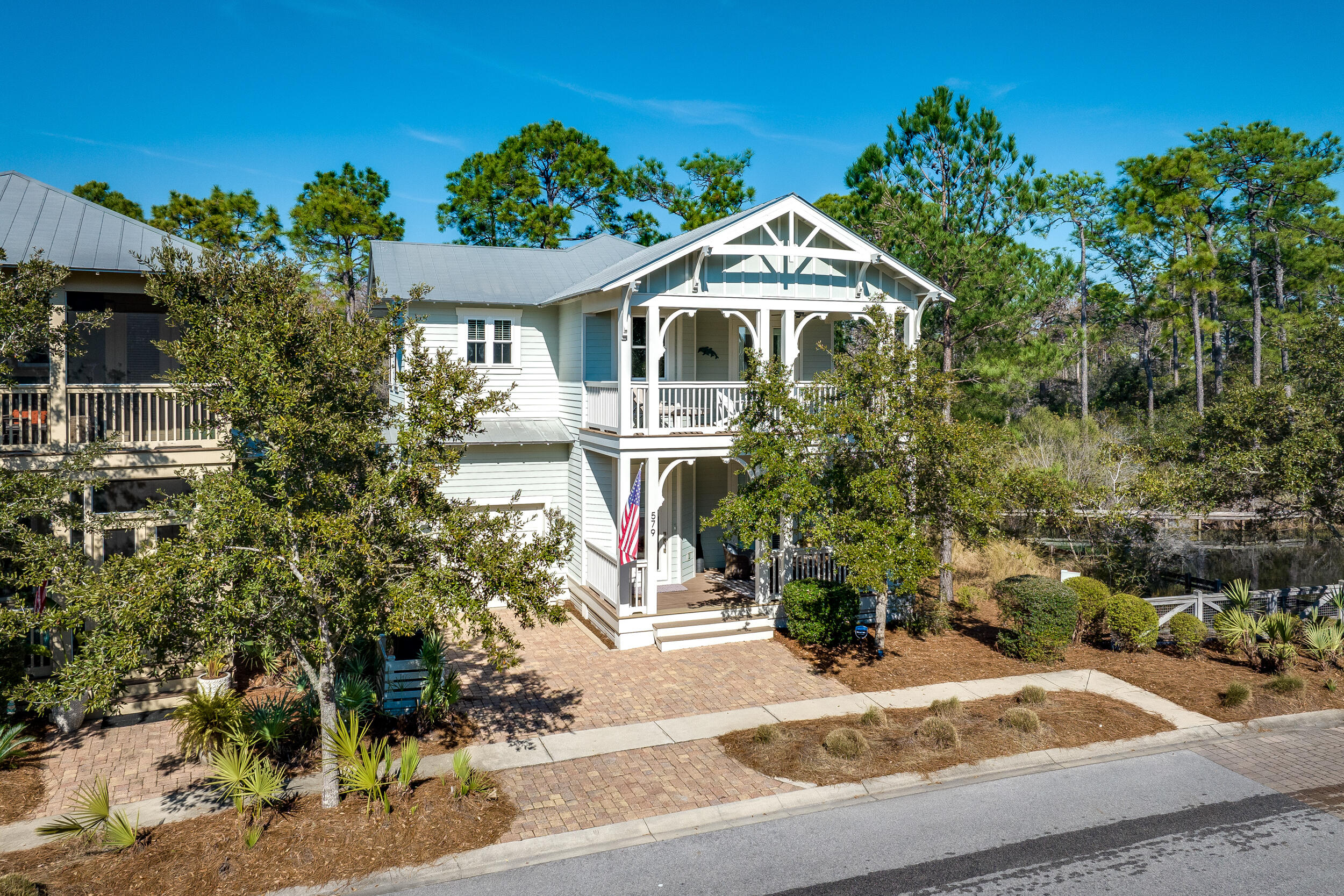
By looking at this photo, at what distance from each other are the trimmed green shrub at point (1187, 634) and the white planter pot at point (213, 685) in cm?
1538

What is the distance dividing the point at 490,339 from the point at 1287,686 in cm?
1591

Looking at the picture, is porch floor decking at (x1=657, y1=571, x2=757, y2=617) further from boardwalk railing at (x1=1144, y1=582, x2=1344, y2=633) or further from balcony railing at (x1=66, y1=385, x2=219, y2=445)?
balcony railing at (x1=66, y1=385, x2=219, y2=445)

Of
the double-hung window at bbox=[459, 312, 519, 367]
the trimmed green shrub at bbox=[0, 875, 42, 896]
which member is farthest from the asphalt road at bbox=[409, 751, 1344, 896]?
the double-hung window at bbox=[459, 312, 519, 367]

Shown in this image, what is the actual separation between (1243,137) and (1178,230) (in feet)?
16.6

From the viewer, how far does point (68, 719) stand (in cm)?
1145

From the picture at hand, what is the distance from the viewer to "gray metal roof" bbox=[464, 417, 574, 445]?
1811 centimetres

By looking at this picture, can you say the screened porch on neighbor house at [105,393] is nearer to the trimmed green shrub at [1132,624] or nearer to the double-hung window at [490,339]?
the double-hung window at [490,339]

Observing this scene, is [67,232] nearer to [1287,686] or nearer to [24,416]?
[24,416]

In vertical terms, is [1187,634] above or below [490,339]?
below

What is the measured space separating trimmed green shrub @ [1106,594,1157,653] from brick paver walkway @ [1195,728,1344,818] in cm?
310

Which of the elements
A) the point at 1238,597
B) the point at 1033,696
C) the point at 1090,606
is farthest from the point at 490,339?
the point at 1238,597

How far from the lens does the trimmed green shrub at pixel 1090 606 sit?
15.6 metres

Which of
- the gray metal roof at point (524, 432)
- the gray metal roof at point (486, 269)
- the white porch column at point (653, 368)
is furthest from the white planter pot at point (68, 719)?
the gray metal roof at point (486, 269)

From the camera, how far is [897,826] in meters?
9.20
